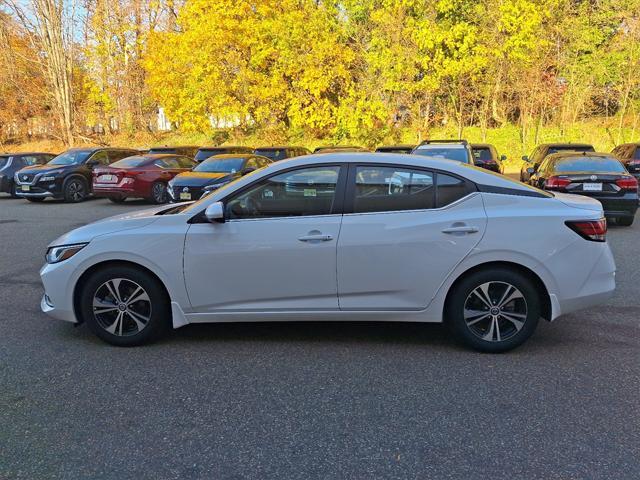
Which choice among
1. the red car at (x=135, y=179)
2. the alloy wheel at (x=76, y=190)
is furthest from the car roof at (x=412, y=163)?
the alloy wheel at (x=76, y=190)

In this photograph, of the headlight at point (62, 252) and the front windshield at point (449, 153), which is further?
the front windshield at point (449, 153)

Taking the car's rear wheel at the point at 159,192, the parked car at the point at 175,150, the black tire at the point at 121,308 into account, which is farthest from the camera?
the parked car at the point at 175,150

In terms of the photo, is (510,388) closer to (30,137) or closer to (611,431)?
(611,431)

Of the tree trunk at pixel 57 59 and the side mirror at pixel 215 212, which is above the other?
the tree trunk at pixel 57 59

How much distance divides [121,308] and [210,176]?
880cm

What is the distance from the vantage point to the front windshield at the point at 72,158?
54.2ft

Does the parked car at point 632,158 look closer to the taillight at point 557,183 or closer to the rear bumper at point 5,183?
the taillight at point 557,183

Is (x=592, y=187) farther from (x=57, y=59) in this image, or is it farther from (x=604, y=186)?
(x=57, y=59)

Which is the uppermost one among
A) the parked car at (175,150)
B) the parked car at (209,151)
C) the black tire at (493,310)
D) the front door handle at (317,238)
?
the parked car at (175,150)

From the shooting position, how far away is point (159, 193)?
15.1 m

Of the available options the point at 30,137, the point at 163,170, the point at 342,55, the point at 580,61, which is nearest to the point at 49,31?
the point at 30,137

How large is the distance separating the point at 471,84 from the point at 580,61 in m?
4.75

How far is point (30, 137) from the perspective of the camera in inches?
1540

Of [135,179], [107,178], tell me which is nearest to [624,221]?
[135,179]
